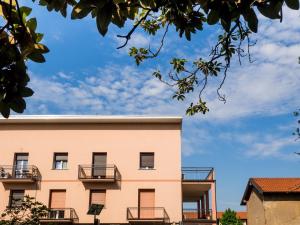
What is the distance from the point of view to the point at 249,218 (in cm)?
3319

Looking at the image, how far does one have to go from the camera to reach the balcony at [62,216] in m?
26.2

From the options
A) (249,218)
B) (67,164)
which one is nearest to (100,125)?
(67,164)

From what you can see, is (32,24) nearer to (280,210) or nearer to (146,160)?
(146,160)

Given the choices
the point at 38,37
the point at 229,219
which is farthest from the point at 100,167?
the point at 38,37

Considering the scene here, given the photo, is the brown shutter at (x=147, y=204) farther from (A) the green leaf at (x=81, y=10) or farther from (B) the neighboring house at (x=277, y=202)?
(A) the green leaf at (x=81, y=10)

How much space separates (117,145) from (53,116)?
4452 millimetres

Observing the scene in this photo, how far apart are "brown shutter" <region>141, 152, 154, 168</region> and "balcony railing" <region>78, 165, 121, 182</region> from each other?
65.4 inches

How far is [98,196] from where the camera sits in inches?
1092

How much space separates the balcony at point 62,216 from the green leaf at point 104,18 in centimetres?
2534

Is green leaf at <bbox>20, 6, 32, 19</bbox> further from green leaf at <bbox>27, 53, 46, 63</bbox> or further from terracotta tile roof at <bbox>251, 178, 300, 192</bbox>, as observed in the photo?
terracotta tile roof at <bbox>251, 178, 300, 192</bbox>

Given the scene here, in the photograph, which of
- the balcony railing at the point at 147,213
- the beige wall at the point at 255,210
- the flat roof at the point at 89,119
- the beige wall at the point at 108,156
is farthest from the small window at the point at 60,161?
the beige wall at the point at 255,210

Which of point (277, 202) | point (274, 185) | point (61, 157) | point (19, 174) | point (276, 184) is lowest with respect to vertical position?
point (277, 202)

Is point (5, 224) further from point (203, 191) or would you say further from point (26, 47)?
point (203, 191)

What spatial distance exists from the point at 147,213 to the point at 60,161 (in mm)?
6408
